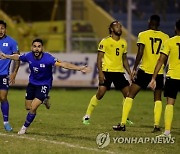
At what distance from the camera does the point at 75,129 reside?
14.2 metres

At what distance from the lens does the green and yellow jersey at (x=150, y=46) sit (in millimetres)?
14180

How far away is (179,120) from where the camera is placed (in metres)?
16.4

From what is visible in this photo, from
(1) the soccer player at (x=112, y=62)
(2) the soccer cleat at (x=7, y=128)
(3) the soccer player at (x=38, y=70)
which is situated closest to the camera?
(3) the soccer player at (x=38, y=70)

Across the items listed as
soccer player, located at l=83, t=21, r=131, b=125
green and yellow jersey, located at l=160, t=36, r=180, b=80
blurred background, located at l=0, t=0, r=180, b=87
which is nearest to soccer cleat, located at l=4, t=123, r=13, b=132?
soccer player, located at l=83, t=21, r=131, b=125

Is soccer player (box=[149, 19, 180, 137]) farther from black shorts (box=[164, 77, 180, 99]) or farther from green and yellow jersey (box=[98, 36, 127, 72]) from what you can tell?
green and yellow jersey (box=[98, 36, 127, 72])

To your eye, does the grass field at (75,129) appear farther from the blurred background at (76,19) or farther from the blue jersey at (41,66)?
the blurred background at (76,19)

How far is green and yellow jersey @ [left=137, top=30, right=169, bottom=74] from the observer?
1418cm

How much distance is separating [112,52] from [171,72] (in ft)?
7.39

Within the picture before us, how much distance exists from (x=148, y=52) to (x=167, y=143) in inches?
101

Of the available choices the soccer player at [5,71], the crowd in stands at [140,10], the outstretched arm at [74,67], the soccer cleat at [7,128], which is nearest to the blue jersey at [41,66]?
the outstretched arm at [74,67]

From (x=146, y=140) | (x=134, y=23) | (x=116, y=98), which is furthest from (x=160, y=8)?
(x=146, y=140)

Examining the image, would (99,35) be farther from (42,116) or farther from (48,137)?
(48,137)

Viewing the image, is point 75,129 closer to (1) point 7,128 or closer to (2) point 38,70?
(1) point 7,128

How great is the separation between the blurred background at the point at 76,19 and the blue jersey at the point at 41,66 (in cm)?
1299
